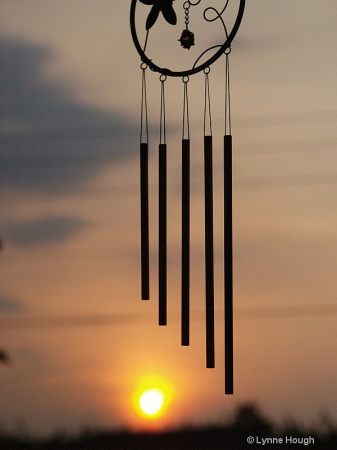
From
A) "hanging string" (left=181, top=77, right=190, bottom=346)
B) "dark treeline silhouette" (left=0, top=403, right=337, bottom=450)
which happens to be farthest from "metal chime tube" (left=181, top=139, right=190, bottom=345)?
"dark treeline silhouette" (left=0, top=403, right=337, bottom=450)

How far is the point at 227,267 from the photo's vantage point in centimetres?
399

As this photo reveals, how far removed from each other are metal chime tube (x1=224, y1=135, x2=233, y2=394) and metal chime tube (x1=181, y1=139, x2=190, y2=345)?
23 cm

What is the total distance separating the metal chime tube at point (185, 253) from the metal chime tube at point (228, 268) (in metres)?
0.23

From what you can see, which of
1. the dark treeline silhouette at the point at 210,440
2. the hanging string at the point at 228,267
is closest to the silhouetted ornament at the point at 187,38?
the hanging string at the point at 228,267

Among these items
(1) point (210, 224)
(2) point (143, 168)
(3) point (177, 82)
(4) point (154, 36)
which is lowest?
(1) point (210, 224)

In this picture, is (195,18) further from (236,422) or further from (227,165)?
(236,422)

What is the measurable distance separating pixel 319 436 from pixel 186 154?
4757mm

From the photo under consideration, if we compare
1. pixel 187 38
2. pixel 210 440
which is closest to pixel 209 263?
pixel 187 38

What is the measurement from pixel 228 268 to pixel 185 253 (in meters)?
0.28

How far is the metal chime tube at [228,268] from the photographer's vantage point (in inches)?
157

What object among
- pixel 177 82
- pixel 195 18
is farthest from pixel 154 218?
pixel 195 18

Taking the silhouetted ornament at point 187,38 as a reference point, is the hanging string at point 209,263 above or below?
below

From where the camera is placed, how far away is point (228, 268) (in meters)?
3.99

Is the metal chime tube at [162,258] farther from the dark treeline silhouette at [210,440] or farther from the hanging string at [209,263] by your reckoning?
the dark treeline silhouette at [210,440]
